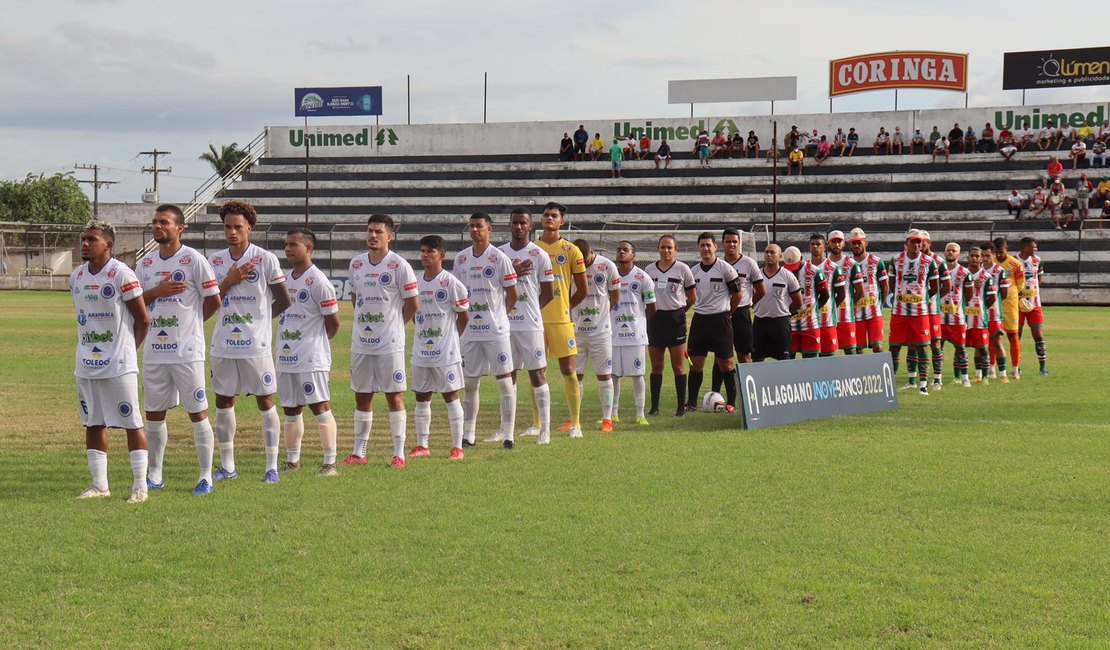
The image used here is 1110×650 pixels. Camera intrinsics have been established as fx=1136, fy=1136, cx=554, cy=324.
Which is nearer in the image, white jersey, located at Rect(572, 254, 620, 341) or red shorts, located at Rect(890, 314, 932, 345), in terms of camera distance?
white jersey, located at Rect(572, 254, 620, 341)

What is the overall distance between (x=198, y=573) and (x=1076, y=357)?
19624 millimetres

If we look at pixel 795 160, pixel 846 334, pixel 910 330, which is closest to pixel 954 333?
pixel 910 330

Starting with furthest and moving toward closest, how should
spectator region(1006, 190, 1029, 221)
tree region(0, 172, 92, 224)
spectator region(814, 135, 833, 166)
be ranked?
tree region(0, 172, 92, 224)
spectator region(814, 135, 833, 166)
spectator region(1006, 190, 1029, 221)

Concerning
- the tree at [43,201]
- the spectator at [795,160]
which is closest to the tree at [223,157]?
the tree at [43,201]

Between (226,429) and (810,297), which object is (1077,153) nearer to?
(810,297)

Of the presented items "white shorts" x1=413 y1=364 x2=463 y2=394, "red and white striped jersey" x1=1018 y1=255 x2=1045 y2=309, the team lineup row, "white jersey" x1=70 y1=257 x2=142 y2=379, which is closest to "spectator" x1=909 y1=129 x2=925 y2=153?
"red and white striped jersey" x1=1018 y1=255 x2=1045 y2=309

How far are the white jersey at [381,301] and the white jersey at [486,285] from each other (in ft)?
3.79

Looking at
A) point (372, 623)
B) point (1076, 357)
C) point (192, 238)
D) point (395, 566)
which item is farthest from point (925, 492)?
point (192, 238)

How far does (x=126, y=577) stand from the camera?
20.9 ft

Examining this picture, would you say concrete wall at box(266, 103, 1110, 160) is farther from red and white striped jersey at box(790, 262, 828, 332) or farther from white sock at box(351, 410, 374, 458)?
white sock at box(351, 410, 374, 458)

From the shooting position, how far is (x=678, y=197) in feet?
174

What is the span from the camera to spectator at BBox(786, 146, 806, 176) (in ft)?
172

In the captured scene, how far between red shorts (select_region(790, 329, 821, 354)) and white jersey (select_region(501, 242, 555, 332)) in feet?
17.4

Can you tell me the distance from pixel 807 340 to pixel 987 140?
1580 inches
